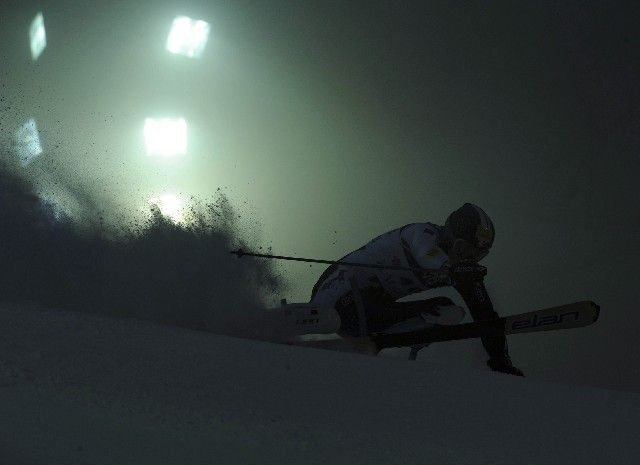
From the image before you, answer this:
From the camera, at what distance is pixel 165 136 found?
7555mm

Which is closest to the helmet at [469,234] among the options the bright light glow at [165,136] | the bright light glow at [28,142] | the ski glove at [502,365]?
the ski glove at [502,365]

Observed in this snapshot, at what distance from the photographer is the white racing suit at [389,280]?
4406 millimetres

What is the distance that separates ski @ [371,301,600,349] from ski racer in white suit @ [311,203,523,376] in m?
0.09

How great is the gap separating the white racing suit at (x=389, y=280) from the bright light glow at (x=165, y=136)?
329cm

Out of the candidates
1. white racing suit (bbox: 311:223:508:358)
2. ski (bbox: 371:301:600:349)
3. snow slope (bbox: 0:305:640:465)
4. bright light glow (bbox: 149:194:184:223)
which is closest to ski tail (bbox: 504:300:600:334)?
ski (bbox: 371:301:600:349)

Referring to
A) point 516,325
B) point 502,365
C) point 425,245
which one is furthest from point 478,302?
point 425,245

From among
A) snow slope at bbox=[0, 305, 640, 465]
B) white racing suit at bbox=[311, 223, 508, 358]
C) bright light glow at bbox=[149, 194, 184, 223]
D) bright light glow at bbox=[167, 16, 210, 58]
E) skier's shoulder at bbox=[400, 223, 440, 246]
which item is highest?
bright light glow at bbox=[167, 16, 210, 58]

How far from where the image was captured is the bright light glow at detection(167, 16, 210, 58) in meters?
8.03

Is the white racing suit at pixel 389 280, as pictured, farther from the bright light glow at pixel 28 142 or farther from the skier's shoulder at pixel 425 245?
the bright light glow at pixel 28 142

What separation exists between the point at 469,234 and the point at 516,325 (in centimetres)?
68

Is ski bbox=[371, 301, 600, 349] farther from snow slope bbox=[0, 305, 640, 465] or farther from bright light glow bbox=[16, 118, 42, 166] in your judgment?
bright light glow bbox=[16, 118, 42, 166]

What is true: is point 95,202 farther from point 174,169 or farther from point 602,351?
point 602,351

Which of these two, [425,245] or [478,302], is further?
[425,245]

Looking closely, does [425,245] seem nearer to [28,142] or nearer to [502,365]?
[502,365]
